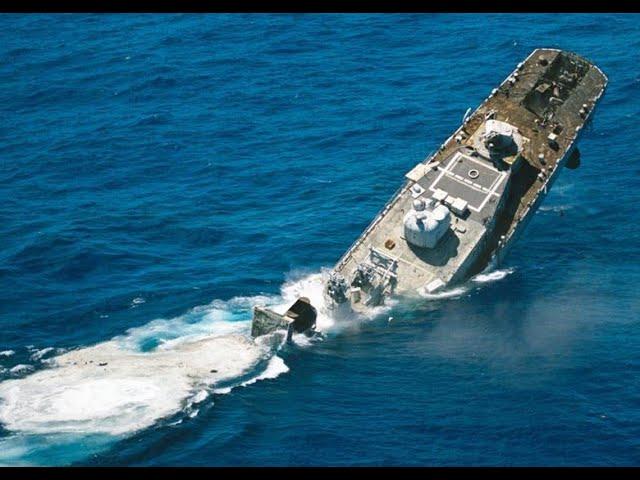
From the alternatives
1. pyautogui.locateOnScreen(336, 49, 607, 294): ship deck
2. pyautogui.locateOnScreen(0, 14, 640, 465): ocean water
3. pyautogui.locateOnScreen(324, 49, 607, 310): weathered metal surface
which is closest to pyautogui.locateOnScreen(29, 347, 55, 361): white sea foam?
pyautogui.locateOnScreen(0, 14, 640, 465): ocean water

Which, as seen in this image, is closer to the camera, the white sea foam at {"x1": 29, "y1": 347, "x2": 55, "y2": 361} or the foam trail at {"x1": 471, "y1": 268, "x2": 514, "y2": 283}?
the white sea foam at {"x1": 29, "y1": 347, "x2": 55, "y2": 361}

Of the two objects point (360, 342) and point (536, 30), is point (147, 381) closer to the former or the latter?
point (360, 342)

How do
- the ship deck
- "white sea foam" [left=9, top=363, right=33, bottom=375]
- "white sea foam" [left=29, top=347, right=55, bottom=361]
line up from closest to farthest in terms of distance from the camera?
"white sea foam" [left=9, top=363, right=33, bottom=375] → "white sea foam" [left=29, top=347, right=55, bottom=361] → the ship deck

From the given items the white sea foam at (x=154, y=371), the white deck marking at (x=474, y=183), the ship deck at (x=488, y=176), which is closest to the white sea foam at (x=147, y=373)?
the white sea foam at (x=154, y=371)

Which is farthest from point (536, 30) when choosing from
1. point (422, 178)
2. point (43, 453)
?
point (43, 453)

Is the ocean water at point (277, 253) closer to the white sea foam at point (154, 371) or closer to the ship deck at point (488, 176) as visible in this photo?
the white sea foam at point (154, 371)

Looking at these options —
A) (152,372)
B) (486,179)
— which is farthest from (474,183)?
(152,372)

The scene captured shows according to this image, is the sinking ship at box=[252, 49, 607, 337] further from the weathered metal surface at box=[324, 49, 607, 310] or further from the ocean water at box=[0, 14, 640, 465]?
the ocean water at box=[0, 14, 640, 465]
